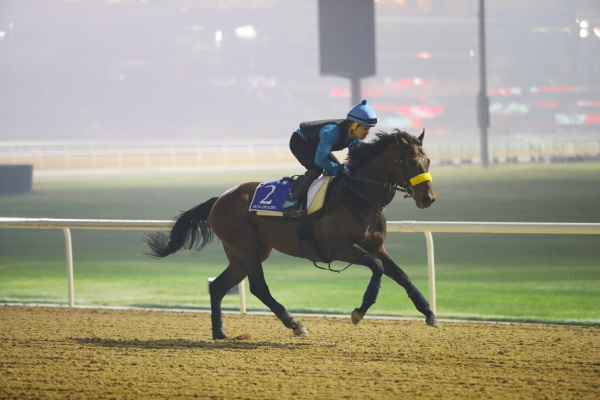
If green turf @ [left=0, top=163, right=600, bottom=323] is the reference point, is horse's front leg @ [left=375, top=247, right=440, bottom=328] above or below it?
above

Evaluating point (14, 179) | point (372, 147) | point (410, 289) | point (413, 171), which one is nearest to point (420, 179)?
point (413, 171)

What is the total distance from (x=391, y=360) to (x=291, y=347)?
0.82 m

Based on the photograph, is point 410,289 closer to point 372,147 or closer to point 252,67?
point 372,147

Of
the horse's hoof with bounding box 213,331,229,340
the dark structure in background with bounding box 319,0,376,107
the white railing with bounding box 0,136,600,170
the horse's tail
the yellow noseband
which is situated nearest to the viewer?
the yellow noseband

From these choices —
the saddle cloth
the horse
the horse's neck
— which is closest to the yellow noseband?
the horse

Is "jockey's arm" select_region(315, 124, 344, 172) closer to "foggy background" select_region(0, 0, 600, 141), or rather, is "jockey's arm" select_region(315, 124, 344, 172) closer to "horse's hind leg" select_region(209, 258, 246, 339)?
"horse's hind leg" select_region(209, 258, 246, 339)

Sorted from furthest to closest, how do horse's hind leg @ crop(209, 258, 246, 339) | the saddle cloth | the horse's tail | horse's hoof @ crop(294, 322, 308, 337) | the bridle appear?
the horse's tail → horse's hind leg @ crop(209, 258, 246, 339) → horse's hoof @ crop(294, 322, 308, 337) → the saddle cloth → the bridle

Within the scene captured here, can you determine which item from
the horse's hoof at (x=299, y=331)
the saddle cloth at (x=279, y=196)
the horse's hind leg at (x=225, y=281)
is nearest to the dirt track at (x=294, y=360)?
A: the horse's hoof at (x=299, y=331)

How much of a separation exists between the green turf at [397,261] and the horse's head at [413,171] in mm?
1992

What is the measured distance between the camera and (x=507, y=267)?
1175cm

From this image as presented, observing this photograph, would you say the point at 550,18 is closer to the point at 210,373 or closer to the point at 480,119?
the point at 480,119

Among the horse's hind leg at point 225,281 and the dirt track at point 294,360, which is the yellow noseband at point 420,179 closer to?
the dirt track at point 294,360

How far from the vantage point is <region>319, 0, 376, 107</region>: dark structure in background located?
21797 millimetres

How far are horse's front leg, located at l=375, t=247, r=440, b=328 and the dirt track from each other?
0.17 m
